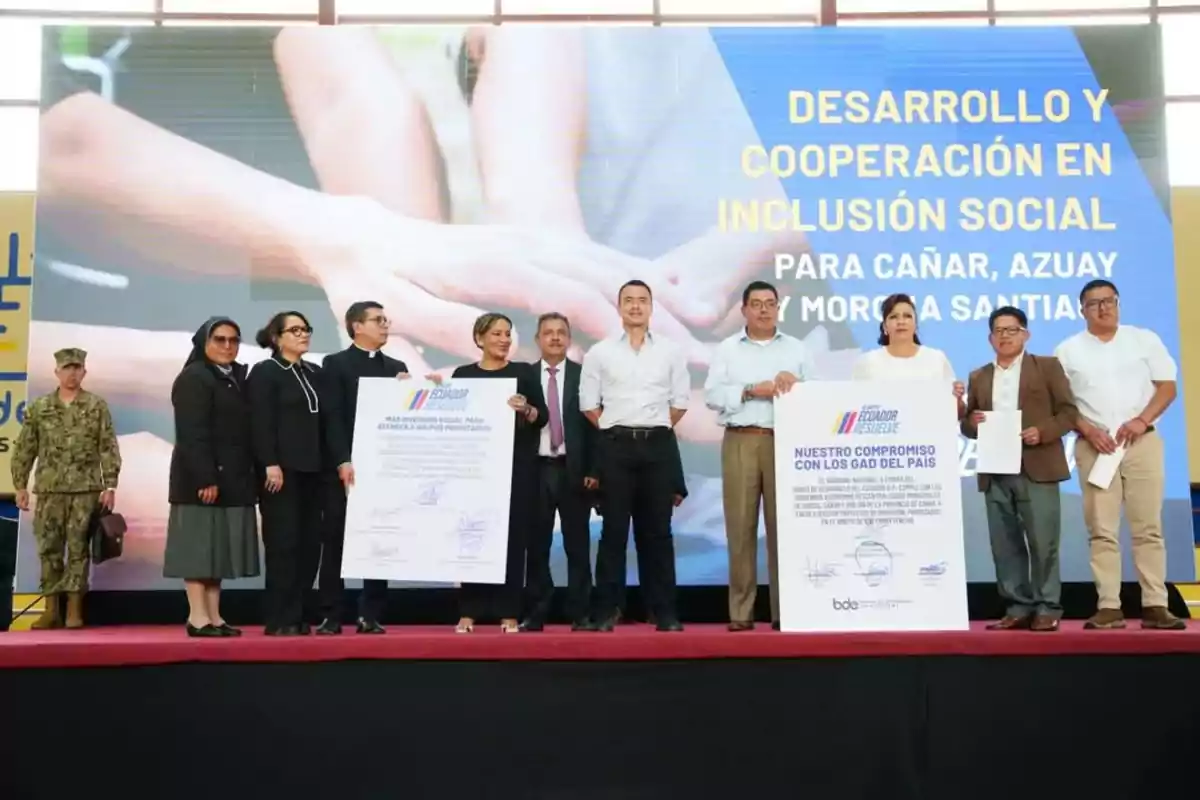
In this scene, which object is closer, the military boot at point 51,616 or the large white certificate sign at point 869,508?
the large white certificate sign at point 869,508

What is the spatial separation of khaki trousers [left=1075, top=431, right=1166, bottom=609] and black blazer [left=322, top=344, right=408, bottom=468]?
3154mm

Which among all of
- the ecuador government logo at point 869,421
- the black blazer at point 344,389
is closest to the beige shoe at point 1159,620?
the ecuador government logo at point 869,421

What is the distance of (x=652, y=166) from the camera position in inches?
243

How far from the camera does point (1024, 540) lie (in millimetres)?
4457

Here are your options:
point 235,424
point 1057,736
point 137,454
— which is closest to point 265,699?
point 235,424

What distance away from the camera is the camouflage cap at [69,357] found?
5.63 metres

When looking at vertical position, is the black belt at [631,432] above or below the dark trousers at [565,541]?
above

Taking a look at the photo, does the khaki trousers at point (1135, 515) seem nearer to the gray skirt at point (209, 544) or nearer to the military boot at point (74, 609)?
the gray skirt at point (209, 544)

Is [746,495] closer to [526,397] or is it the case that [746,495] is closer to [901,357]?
[901,357]

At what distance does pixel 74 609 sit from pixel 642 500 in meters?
3.41

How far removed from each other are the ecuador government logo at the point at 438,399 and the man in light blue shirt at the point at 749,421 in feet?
3.51

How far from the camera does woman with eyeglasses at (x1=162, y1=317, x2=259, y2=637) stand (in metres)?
4.24

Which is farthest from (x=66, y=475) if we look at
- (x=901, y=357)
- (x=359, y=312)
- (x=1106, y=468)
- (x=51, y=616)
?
(x=1106, y=468)

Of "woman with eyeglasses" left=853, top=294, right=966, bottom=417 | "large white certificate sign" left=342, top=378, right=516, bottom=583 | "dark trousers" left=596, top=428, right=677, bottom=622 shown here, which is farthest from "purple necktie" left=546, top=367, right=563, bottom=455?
"woman with eyeglasses" left=853, top=294, right=966, bottom=417
